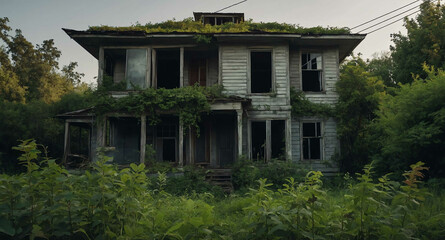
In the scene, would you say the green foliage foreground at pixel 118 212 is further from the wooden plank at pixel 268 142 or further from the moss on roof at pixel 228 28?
the moss on roof at pixel 228 28

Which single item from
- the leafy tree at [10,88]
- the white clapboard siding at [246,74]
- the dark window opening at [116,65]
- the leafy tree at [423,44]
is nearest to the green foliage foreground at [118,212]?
the white clapboard siding at [246,74]

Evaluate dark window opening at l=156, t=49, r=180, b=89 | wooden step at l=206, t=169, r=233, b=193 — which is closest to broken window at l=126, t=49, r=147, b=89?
dark window opening at l=156, t=49, r=180, b=89

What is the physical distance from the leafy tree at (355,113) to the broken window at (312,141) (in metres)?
1.06

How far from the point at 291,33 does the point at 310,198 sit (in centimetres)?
1226

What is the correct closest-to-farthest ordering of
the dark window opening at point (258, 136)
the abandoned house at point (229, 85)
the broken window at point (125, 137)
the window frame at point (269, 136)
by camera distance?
the window frame at point (269, 136), the abandoned house at point (229, 85), the dark window opening at point (258, 136), the broken window at point (125, 137)

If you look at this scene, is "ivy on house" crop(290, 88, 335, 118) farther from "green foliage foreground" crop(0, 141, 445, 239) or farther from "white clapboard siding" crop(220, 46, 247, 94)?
"green foliage foreground" crop(0, 141, 445, 239)

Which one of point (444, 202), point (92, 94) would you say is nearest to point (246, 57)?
point (92, 94)

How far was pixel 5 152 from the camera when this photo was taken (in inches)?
774

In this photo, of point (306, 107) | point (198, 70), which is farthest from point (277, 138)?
point (198, 70)

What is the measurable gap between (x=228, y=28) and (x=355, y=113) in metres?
7.70

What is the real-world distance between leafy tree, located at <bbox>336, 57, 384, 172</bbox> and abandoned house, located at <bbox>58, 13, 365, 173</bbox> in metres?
0.54

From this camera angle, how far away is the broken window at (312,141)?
15.2 metres

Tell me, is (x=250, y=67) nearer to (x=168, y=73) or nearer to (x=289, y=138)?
(x=289, y=138)

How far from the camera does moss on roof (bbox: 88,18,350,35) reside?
14.8 m
